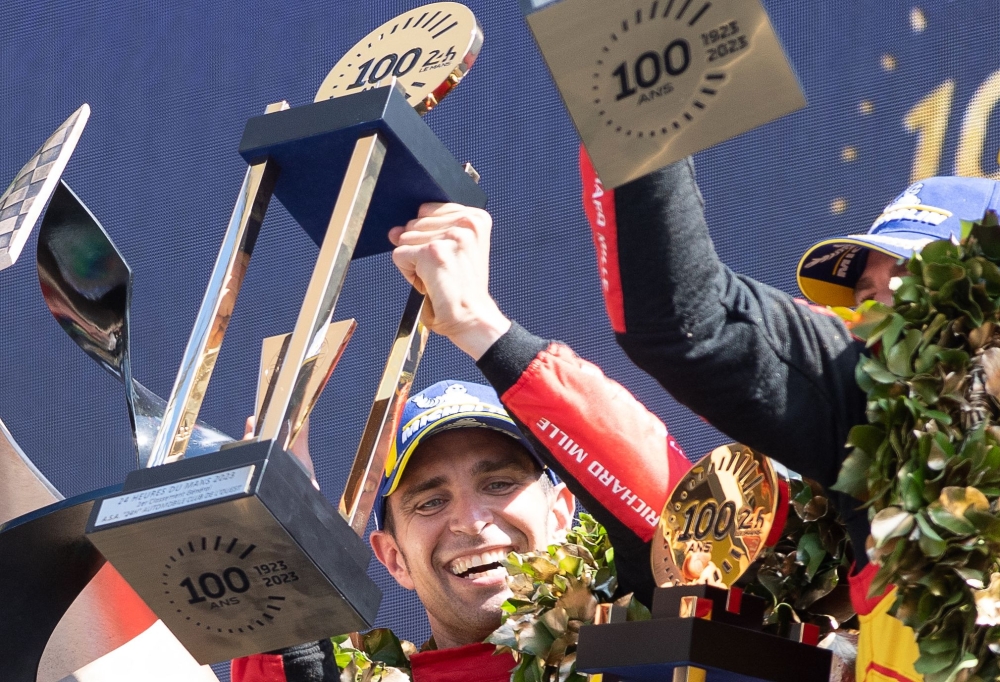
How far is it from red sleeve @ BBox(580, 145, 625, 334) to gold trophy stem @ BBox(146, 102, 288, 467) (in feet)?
1.30

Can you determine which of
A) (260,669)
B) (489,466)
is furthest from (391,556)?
(260,669)

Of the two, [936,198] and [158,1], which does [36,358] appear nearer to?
[158,1]

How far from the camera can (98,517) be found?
56.6 inches

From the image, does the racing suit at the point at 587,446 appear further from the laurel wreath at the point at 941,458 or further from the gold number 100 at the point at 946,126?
the gold number 100 at the point at 946,126

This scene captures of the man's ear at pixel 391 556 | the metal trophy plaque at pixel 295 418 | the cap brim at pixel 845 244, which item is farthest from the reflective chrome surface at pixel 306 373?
the man's ear at pixel 391 556

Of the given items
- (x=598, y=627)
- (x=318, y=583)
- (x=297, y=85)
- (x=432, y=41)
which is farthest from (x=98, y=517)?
(x=297, y=85)

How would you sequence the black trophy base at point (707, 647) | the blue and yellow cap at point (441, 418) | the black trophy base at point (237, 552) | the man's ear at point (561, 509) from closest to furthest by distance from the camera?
the black trophy base at point (237, 552) → the black trophy base at point (707, 647) → the blue and yellow cap at point (441, 418) → the man's ear at point (561, 509)

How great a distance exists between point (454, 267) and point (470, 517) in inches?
32.9

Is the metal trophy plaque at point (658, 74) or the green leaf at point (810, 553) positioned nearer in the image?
the metal trophy plaque at point (658, 74)

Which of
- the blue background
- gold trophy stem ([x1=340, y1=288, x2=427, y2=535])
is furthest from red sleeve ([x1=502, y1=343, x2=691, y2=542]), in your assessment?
the blue background

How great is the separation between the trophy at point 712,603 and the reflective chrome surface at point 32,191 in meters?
0.76

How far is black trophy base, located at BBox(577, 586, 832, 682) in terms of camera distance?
1.51m

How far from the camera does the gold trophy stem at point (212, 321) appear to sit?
155 centimetres

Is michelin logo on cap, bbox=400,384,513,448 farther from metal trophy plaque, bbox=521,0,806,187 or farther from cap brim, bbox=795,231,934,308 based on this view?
metal trophy plaque, bbox=521,0,806,187
